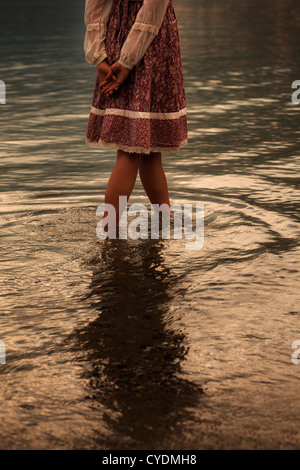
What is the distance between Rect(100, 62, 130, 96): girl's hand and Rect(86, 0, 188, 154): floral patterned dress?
63mm

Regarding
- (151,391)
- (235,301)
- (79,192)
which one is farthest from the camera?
(79,192)

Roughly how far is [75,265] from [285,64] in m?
8.55

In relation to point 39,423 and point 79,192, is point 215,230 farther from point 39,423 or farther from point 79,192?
point 39,423

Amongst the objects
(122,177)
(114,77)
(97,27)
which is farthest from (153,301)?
(97,27)

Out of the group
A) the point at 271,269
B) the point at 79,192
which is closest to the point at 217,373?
the point at 271,269

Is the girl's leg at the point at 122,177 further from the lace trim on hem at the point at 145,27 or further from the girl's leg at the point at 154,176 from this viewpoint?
the lace trim on hem at the point at 145,27

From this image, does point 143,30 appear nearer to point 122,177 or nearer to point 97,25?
point 97,25

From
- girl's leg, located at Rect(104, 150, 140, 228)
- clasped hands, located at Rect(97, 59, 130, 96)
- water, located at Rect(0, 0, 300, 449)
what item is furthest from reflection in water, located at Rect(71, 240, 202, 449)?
clasped hands, located at Rect(97, 59, 130, 96)

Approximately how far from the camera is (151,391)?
2908mm

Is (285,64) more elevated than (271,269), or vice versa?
(285,64)

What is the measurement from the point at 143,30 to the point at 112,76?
0.90 feet

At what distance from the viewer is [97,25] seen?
14.9 ft

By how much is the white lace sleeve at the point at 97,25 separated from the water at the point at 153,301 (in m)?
0.92

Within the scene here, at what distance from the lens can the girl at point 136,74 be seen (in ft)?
14.5
